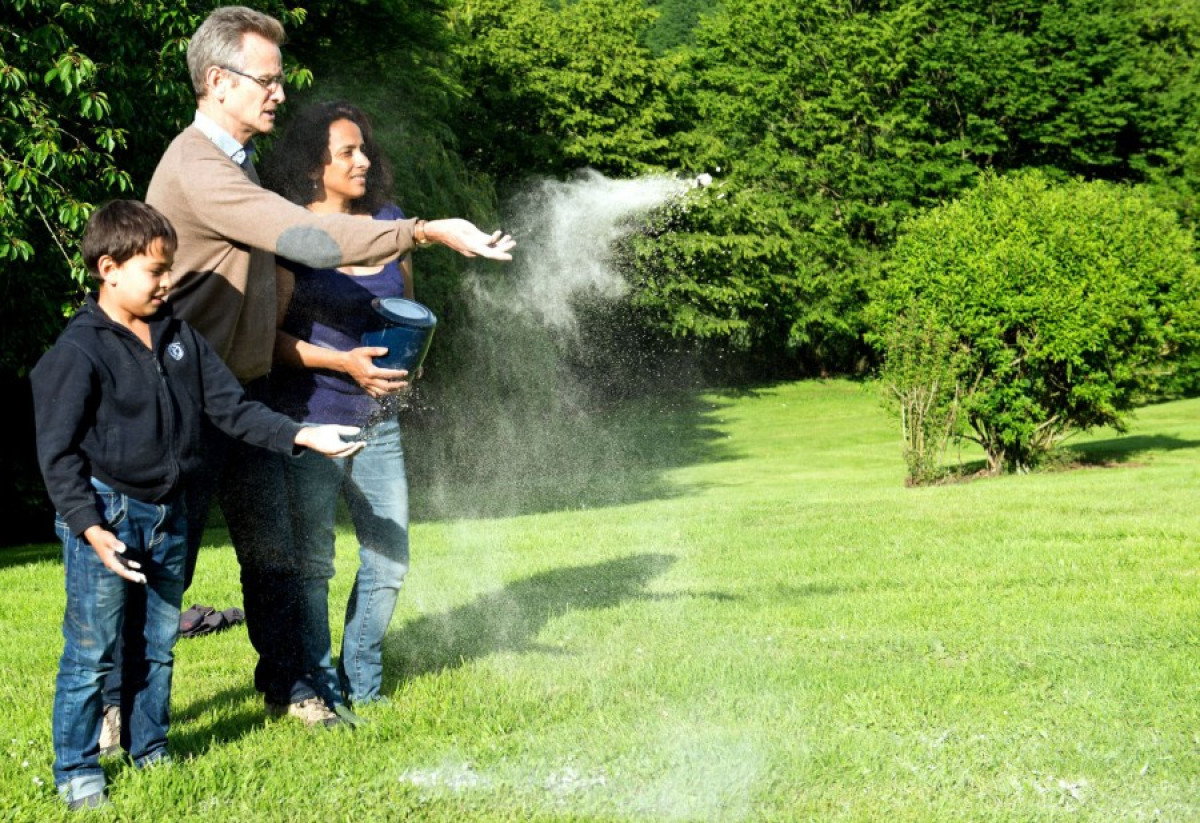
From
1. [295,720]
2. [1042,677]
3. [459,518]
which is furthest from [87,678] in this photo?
[459,518]

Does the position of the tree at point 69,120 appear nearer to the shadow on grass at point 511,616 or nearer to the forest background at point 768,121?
the shadow on grass at point 511,616

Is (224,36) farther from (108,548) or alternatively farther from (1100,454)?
(1100,454)

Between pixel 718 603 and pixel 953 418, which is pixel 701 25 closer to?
pixel 953 418

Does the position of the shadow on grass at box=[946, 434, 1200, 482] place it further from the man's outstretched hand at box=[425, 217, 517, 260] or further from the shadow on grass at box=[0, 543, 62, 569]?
the man's outstretched hand at box=[425, 217, 517, 260]

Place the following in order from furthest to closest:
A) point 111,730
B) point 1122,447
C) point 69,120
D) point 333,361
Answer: point 1122,447
point 69,120
point 333,361
point 111,730

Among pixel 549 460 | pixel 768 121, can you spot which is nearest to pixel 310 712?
pixel 549 460

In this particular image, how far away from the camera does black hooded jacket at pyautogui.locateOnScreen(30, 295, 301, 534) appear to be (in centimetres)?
405

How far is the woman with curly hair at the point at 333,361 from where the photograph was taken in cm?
510

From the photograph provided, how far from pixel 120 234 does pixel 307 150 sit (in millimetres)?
1131

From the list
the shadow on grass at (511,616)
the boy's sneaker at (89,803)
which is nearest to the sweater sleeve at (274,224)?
the boy's sneaker at (89,803)

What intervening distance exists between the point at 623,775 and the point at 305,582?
1666mm

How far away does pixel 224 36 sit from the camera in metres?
4.46

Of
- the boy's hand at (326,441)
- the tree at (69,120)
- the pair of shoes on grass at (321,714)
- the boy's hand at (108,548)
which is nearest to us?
the boy's hand at (108,548)

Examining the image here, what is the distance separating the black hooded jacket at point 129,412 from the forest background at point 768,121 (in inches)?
643
